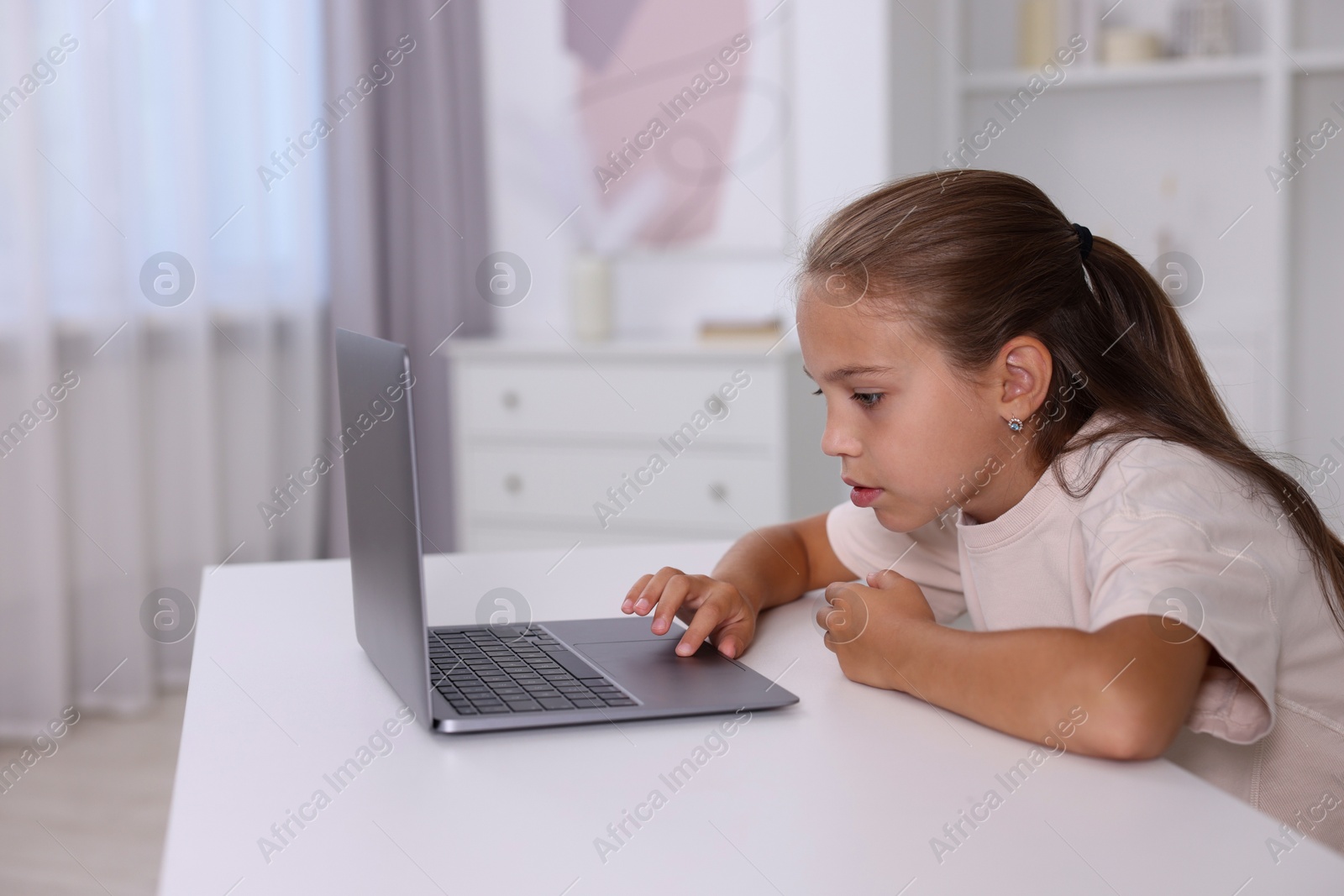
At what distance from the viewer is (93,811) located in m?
2.19

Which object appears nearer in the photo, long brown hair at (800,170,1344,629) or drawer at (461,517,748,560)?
long brown hair at (800,170,1344,629)

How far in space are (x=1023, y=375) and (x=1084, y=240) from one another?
149 mm

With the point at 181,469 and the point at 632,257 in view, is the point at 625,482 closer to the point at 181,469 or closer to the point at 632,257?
the point at 632,257

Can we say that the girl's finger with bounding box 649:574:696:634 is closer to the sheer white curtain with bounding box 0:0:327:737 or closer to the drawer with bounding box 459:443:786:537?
the drawer with bounding box 459:443:786:537

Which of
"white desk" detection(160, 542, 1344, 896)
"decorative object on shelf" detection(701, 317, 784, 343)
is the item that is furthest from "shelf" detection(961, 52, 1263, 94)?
"white desk" detection(160, 542, 1344, 896)

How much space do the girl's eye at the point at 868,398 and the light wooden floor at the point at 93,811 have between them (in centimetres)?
149

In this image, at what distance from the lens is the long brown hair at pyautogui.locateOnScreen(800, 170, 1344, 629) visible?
1005 millimetres

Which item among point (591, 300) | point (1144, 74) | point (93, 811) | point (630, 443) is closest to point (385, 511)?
point (93, 811)

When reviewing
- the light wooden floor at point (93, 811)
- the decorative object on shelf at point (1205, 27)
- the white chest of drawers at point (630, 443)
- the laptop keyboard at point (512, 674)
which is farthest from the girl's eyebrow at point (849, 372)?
the decorative object on shelf at point (1205, 27)

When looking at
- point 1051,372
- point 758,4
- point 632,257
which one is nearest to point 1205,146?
point 758,4

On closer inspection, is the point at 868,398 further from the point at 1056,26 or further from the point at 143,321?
the point at 1056,26

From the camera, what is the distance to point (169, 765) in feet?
7.86

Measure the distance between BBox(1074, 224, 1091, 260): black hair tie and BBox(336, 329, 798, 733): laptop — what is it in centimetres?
48

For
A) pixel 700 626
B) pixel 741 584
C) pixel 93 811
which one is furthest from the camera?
pixel 93 811
